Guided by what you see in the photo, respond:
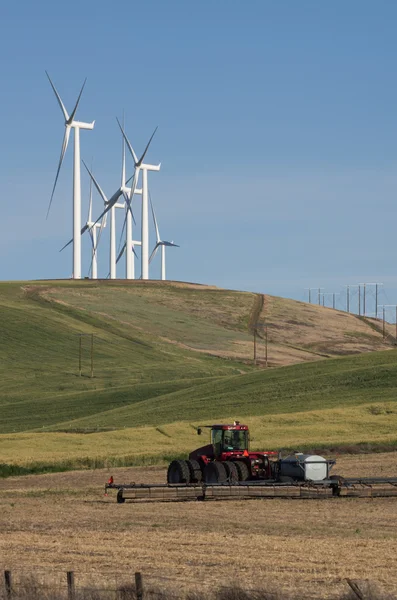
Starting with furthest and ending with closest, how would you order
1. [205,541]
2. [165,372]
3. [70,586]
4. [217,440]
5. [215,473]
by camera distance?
[165,372] < [217,440] < [215,473] < [205,541] < [70,586]

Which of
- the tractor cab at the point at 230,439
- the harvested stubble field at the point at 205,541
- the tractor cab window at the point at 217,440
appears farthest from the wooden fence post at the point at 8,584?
the tractor cab window at the point at 217,440

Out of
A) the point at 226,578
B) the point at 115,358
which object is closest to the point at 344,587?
the point at 226,578

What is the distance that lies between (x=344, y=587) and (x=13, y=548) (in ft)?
29.9

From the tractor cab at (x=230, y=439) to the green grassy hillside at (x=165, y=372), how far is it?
12.0 m

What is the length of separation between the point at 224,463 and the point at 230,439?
7.18 ft

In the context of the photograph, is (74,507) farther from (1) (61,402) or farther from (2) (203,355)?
(2) (203,355)

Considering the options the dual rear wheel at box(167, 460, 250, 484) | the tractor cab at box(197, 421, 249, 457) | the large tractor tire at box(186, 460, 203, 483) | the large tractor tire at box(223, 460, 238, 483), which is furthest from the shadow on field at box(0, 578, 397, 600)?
the tractor cab at box(197, 421, 249, 457)

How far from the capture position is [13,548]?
2438 cm

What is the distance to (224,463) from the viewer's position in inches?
1533

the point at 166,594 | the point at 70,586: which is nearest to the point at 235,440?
the point at 166,594

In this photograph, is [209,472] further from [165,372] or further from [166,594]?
[165,372]

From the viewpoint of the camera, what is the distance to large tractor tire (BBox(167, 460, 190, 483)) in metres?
38.9

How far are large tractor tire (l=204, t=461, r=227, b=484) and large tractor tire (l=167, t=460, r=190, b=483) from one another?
2.33ft

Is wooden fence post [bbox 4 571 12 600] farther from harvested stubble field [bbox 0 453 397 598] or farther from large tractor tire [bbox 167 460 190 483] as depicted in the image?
large tractor tire [bbox 167 460 190 483]
